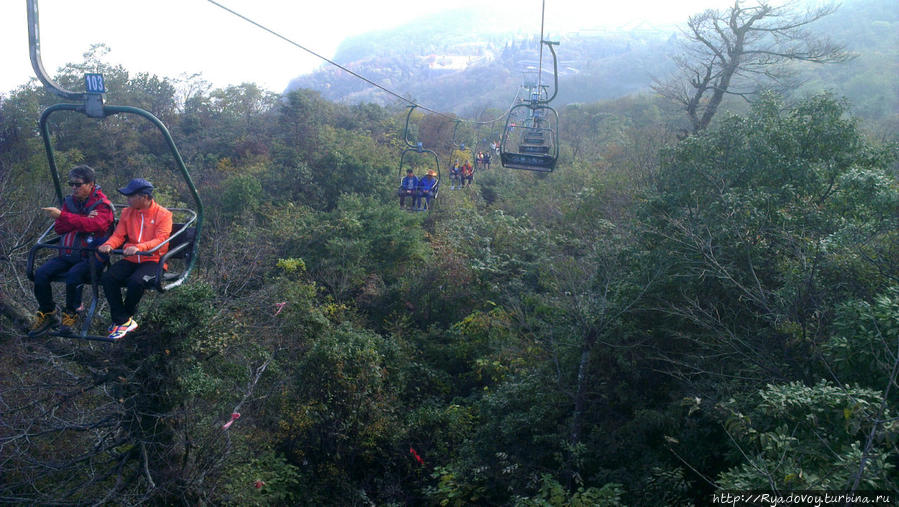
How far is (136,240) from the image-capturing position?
5.23 metres

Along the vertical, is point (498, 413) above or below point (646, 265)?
below

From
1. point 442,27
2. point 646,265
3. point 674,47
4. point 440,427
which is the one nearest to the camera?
point 646,265

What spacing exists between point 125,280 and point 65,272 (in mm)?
587

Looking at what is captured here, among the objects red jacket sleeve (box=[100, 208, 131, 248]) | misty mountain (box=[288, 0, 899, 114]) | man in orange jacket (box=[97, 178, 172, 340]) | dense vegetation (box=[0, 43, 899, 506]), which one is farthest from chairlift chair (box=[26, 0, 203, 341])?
misty mountain (box=[288, 0, 899, 114])

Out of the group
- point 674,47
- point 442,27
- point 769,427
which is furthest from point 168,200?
point 442,27

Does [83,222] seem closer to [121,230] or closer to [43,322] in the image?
[121,230]

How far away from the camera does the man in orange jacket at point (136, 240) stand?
17.0ft

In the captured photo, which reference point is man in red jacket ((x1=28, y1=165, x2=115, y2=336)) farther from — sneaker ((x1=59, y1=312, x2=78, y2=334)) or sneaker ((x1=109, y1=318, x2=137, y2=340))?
sneaker ((x1=109, y1=318, x2=137, y2=340))

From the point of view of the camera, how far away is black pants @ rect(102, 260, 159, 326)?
518 centimetres

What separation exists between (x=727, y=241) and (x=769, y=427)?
318cm

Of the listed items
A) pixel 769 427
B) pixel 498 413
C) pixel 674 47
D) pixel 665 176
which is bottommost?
pixel 498 413

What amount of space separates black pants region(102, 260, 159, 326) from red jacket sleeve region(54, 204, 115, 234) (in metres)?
0.36

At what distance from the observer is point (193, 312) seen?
9.18 metres

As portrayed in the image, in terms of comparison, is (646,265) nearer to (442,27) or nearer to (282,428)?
(282,428)
